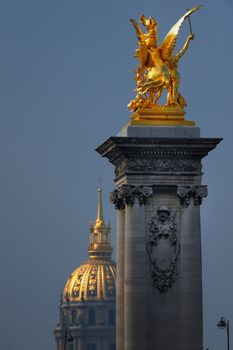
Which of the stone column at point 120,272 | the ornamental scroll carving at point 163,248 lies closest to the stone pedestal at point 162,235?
the ornamental scroll carving at point 163,248

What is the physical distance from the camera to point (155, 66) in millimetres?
59750

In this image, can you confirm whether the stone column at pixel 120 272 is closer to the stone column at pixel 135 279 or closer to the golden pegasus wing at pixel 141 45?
the stone column at pixel 135 279

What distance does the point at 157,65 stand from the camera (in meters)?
59.7

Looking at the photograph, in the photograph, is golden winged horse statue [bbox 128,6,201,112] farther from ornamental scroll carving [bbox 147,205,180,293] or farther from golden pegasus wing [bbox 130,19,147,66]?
ornamental scroll carving [bbox 147,205,180,293]

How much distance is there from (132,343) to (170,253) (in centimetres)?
339

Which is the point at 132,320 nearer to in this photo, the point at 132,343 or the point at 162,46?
the point at 132,343

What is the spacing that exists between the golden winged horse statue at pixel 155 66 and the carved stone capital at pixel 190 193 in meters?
3.14

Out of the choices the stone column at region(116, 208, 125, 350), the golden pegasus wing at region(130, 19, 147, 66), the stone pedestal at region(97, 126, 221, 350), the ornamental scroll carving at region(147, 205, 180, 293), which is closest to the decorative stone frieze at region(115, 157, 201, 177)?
the stone pedestal at region(97, 126, 221, 350)

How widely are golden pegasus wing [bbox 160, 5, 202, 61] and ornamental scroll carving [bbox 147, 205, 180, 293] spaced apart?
5621 millimetres

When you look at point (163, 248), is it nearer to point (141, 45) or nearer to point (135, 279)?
point (135, 279)

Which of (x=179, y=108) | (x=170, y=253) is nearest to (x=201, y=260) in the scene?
(x=170, y=253)

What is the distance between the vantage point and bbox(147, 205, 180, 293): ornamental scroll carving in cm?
5806

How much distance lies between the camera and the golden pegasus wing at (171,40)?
5962 centimetres

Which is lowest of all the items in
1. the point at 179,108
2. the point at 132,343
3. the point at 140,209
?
the point at 132,343
